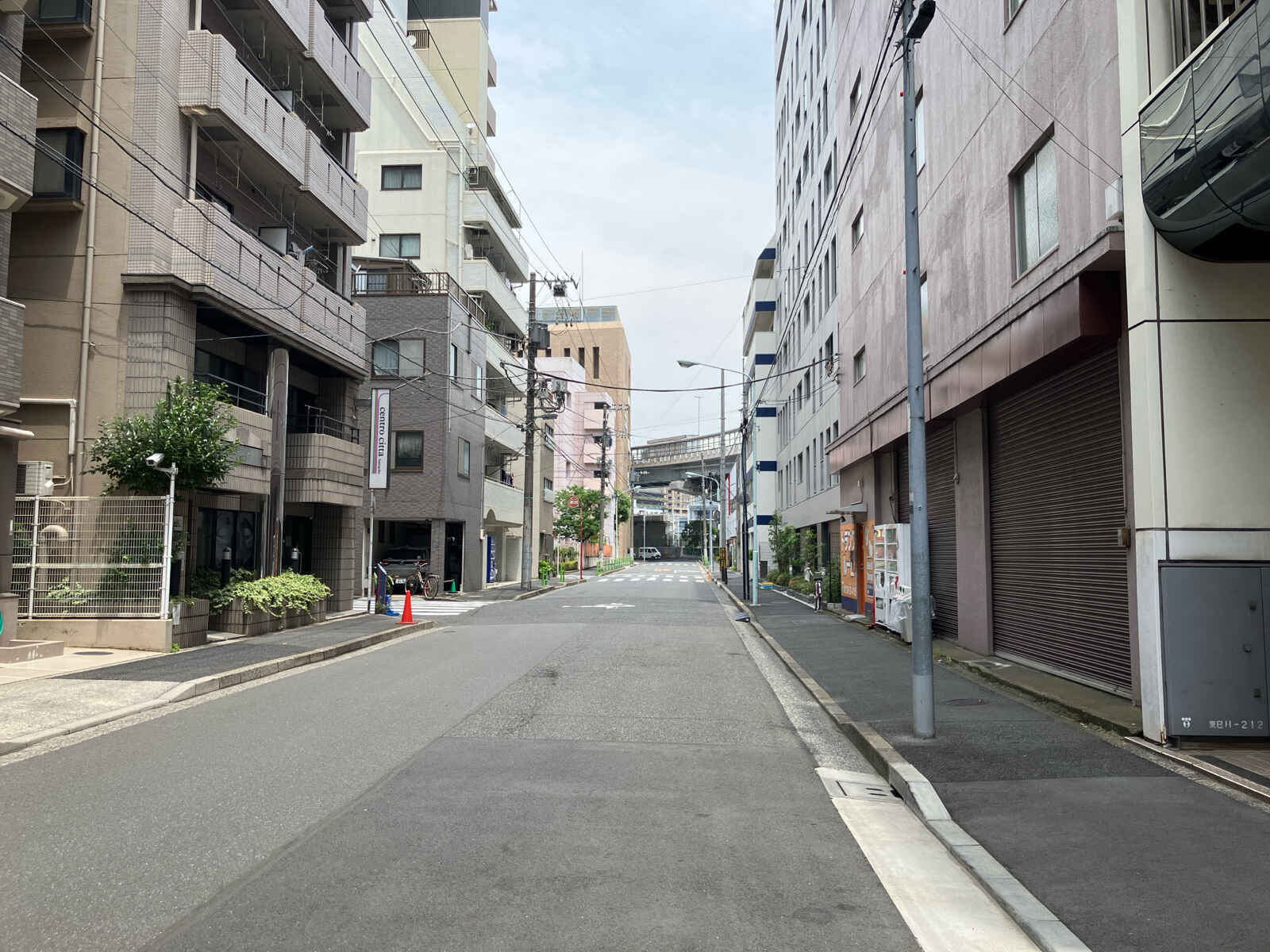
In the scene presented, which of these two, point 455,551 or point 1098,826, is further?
point 455,551

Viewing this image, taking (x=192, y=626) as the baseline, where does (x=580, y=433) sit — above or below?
above

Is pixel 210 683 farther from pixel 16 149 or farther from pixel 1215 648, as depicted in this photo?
pixel 1215 648

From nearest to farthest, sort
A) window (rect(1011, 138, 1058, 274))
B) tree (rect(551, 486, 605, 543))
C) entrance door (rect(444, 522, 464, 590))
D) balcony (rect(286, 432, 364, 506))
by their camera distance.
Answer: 1. window (rect(1011, 138, 1058, 274))
2. balcony (rect(286, 432, 364, 506))
3. entrance door (rect(444, 522, 464, 590))
4. tree (rect(551, 486, 605, 543))

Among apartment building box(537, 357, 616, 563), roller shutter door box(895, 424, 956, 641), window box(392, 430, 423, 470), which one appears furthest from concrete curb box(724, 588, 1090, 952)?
apartment building box(537, 357, 616, 563)

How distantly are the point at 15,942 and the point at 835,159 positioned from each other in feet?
104

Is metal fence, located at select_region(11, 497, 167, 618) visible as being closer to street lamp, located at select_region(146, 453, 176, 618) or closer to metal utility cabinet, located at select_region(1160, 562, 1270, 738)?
street lamp, located at select_region(146, 453, 176, 618)

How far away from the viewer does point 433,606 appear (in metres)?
29.8

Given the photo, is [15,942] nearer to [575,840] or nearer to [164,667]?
[575,840]

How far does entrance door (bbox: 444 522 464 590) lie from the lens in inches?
1505

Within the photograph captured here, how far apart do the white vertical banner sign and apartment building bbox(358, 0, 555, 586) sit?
8.64 m

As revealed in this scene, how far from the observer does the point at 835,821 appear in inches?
246

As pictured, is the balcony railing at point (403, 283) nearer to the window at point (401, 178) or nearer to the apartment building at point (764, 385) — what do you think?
the window at point (401, 178)

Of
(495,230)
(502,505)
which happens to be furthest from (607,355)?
(495,230)

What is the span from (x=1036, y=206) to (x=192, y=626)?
553 inches
